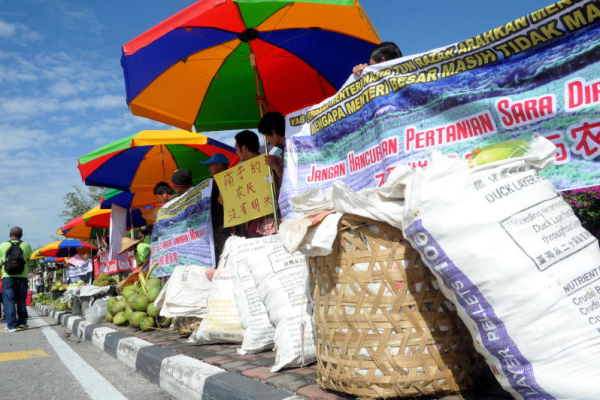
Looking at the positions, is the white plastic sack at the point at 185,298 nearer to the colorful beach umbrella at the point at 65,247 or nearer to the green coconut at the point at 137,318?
the green coconut at the point at 137,318

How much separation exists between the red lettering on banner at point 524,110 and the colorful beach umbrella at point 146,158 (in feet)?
15.6

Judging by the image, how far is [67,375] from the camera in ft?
12.4

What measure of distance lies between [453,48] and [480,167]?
33.8 inches

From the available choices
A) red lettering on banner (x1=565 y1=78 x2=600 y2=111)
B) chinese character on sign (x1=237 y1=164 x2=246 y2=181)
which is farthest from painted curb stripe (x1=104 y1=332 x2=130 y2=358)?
red lettering on banner (x1=565 y1=78 x2=600 y2=111)

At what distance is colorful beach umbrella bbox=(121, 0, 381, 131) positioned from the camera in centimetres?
328

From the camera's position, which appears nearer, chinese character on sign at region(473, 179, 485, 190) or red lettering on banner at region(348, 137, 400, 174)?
chinese character on sign at region(473, 179, 485, 190)

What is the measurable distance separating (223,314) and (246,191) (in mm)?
1137

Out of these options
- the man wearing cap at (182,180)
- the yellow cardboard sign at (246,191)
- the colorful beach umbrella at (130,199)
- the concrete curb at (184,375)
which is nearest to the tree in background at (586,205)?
the yellow cardboard sign at (246,191)

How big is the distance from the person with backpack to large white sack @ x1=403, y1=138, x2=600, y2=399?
8451 mm

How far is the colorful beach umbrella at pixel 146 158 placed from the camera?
619 centimetres

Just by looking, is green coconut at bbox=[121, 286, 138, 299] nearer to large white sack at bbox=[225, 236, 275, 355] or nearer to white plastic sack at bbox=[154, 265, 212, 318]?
white plastic sack at bbox=[154, 265, 212, 318]

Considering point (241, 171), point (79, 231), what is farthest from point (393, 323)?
point (79, 231)

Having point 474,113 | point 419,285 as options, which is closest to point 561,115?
point 474,113

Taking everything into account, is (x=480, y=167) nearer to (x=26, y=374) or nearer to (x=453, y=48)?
(x=453, y=48)
